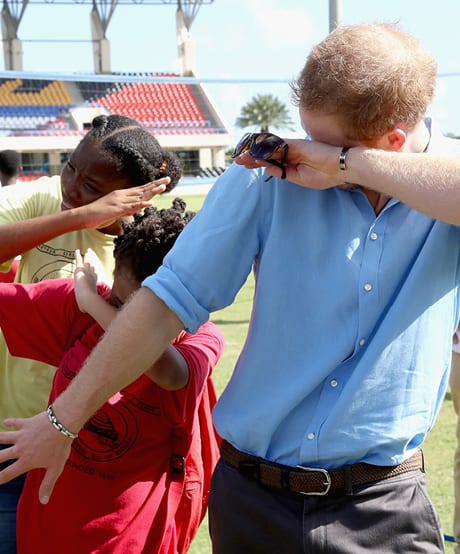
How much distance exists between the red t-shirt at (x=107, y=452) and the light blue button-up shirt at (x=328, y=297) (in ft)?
1.42

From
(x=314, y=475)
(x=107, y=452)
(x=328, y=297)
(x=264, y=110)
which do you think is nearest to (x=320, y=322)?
(x=328, y=297)

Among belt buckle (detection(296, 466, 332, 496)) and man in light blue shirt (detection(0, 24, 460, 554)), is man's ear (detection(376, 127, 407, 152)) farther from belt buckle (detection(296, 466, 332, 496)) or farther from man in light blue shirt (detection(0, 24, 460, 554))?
belt buckle (detection(296, 466, 332, 496))

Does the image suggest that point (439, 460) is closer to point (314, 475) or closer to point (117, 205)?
point (117, 205)

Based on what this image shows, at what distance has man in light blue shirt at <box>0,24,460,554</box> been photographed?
6.66 ft

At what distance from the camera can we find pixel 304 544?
83.4 inches

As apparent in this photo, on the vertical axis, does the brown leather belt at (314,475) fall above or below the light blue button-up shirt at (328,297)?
below

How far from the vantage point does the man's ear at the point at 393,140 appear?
200cm

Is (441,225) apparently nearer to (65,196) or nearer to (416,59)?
(416,59)

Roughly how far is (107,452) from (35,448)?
18.2 inches

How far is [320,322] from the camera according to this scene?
2.08 meters

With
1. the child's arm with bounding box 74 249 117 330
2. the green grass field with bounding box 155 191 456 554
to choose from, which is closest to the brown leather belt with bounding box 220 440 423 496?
the child's arm with bounding box 74 249 117 330

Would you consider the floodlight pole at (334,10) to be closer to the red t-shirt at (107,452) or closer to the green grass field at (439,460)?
the green grass field at (439,460)

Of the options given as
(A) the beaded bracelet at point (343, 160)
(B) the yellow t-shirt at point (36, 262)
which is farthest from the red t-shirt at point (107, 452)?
(A) the beaded bracelet at point (343, 160)

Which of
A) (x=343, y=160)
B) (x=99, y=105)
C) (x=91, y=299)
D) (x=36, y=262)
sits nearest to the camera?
(x=343, y=160)
